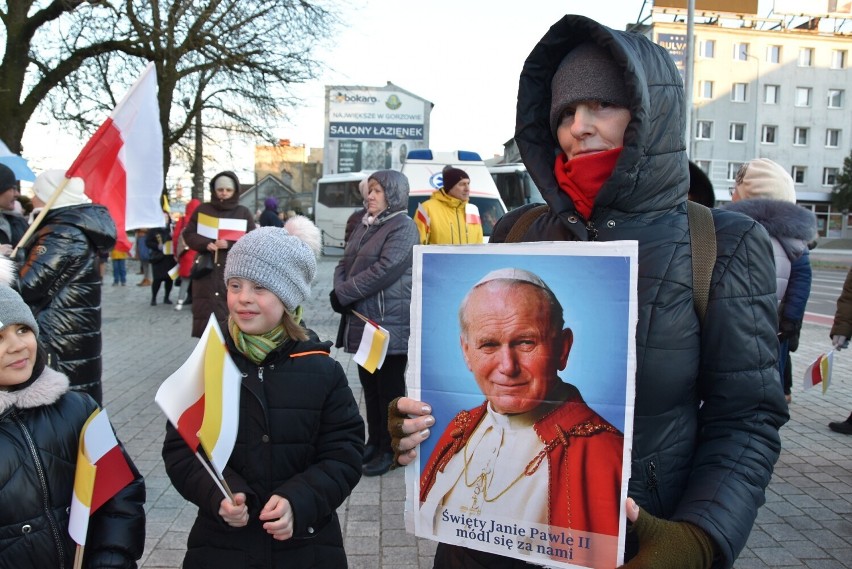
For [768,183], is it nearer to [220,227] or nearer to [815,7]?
[220,227]

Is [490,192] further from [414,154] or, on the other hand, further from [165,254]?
[165,254]

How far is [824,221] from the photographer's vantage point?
189ft

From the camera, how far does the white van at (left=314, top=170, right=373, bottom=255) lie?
29703 millimetres

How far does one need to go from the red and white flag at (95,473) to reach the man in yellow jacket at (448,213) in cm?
451

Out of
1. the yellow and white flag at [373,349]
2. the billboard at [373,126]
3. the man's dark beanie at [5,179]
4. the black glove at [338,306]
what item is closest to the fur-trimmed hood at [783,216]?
the yellow and white flag at [373,349]

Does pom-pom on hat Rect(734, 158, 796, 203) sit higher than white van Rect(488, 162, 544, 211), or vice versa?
white van Rect(488, 162, 544, 211)

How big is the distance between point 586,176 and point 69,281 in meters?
3.32

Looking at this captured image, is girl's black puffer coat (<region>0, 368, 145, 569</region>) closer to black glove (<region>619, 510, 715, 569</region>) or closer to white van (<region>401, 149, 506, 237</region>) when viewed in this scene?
black glove (<region>619, 510, 715, 569</region>)

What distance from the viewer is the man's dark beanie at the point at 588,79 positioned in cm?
146

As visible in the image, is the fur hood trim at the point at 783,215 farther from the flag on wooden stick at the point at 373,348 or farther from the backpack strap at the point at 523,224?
the backpack strap at the point at 523,224

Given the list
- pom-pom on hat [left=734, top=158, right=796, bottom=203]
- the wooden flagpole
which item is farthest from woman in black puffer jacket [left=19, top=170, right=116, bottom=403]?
pom-pom on hat [left=734, top=158, right=796, bottom=203]

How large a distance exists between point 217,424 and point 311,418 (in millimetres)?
614

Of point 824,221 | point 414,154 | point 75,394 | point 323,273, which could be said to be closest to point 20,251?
point 75,394

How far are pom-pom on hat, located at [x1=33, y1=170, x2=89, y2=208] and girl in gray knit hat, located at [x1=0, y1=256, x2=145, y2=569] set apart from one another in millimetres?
1767
